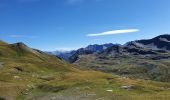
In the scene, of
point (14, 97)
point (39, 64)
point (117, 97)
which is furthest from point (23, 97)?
point (39, 64)

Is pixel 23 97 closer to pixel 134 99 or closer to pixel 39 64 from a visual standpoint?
pixel 134 99

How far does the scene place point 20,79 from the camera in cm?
12200

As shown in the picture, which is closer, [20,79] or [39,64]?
[20,79]

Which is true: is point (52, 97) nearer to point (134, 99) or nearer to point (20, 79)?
point (134, 99)

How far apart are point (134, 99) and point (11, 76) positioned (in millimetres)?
74492

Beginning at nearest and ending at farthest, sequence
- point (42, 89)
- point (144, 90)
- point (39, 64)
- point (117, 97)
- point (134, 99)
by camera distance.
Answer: point (134, 99) → point (117, 97) → point (144, 90) → point (42, 89) → point (39, 64)

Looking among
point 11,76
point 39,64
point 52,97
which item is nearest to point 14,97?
point 52,97

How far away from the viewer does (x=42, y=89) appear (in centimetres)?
9700

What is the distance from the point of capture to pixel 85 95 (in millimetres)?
75688

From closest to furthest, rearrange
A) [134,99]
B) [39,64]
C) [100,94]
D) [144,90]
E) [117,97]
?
[134,99] → [117,97] → [100,94] → [144,90] → [39,64]

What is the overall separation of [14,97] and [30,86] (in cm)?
1684

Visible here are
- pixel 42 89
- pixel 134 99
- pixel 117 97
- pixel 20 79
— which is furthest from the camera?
pixel 20 79

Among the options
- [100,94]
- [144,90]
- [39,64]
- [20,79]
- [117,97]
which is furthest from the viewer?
[39,64]

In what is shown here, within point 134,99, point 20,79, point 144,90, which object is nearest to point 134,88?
point 144,90
